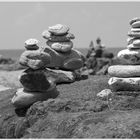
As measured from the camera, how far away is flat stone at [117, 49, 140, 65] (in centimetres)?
1221

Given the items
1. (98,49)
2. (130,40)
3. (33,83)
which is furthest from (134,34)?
(98,49)

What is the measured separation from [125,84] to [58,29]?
478 cm

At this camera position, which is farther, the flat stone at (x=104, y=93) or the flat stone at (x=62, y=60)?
the flat stone at (x=62, y=60)

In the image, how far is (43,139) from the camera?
Result: 29.8ft

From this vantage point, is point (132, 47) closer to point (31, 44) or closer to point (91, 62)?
point (31, 44)

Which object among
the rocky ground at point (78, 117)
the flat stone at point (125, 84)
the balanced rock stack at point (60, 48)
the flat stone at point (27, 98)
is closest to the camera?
the rocky ground at point (78, 117)

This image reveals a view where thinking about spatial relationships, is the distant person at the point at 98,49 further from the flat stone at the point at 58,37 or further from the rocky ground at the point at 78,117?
the rocky ground at the point at 78,117

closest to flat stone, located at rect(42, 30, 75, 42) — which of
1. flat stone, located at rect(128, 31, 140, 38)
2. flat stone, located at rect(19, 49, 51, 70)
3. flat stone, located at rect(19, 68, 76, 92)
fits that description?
flat stone, located at rect(19, 49, 51, 70)

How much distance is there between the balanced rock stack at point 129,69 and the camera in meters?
12.0

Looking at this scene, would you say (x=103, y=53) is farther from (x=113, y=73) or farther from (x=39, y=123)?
Answer: (x=39, y=123)

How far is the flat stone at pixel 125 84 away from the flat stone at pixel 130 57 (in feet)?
1.86

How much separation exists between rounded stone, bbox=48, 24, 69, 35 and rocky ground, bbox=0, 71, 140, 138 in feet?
9.54

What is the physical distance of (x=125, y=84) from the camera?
39.4 ft

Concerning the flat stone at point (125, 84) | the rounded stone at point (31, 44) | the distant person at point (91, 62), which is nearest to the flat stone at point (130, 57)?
the flat stone at point (125, 84)
